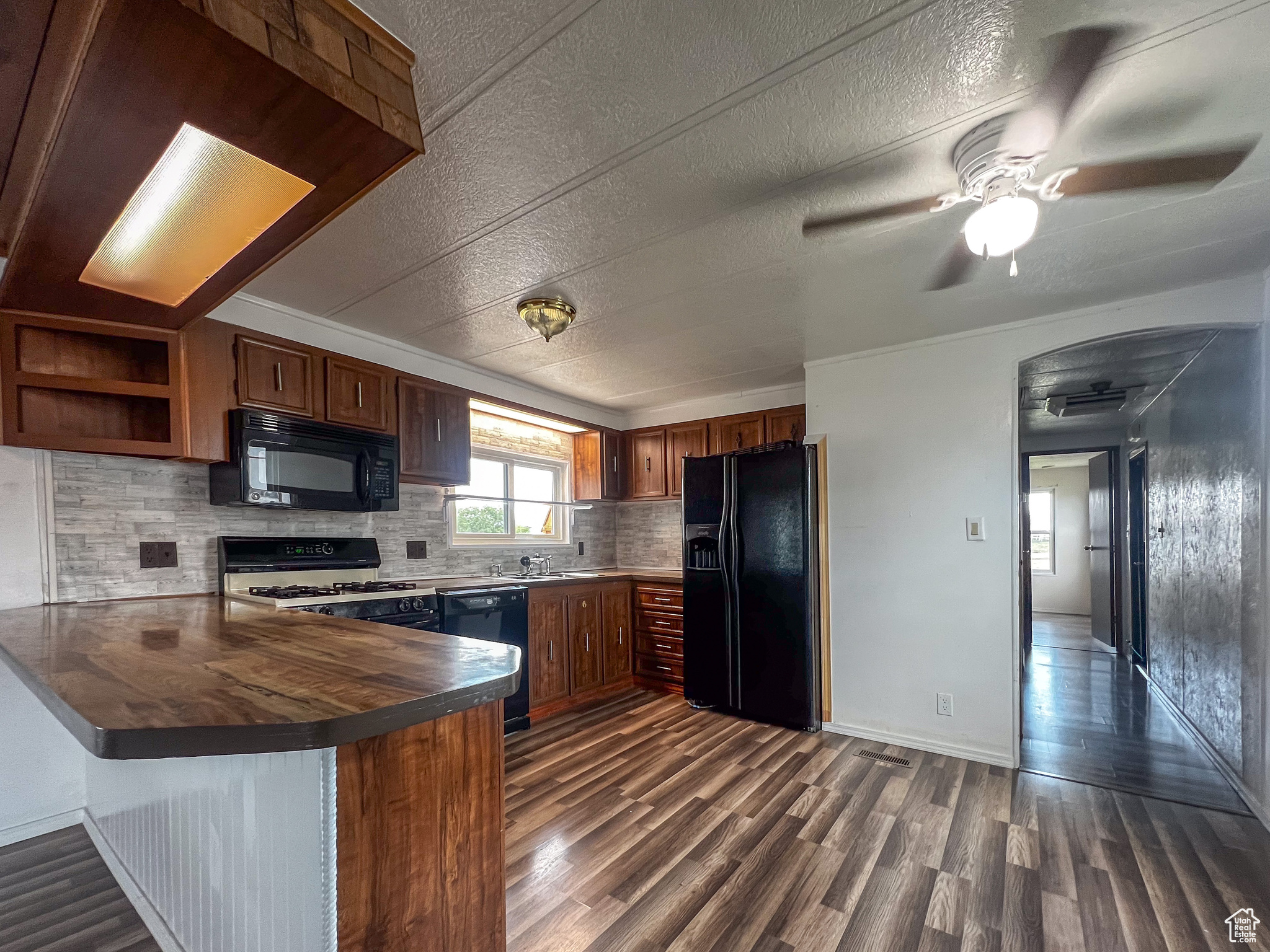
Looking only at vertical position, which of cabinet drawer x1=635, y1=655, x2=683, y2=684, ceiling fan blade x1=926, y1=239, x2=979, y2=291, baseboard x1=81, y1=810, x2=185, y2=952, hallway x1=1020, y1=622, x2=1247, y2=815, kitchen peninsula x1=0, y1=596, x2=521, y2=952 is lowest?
hallway x1=1020, y1=622, x2=1247, y2=815

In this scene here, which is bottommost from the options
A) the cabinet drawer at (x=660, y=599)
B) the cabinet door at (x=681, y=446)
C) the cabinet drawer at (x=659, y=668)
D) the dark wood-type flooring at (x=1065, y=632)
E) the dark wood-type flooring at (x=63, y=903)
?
the dark wood-type flooring at (x=1065, y=632)

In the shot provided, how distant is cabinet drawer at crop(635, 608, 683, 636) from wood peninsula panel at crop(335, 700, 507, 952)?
3083 millimetres

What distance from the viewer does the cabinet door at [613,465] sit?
4.70 meters

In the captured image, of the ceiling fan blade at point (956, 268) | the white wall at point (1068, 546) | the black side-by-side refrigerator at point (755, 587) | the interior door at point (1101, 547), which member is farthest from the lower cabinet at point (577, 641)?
the white wall at point (1068, 546)

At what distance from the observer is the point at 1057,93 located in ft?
4.33

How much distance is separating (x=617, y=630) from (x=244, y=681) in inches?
131

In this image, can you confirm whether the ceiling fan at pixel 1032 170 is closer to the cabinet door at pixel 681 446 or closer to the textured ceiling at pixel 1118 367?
the textured ceiling at pixel 1118 367

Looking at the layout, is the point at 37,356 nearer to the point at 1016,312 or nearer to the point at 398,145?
the point at 398,145

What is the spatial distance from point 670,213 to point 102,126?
141 cm

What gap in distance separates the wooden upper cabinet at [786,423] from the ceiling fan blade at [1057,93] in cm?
245

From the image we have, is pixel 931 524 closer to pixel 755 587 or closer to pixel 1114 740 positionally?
pixel 755 587

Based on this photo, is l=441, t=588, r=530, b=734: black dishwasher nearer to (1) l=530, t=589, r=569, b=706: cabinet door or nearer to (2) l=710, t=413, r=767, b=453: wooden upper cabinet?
(1) l=530, t=589, r=569, b=706: cabinet door

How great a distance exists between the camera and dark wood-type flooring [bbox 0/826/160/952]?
1575 mm

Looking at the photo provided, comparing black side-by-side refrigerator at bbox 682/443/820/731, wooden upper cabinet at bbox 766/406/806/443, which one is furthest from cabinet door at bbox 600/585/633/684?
wooden upper cabinet at bbox 766/406/806/443
